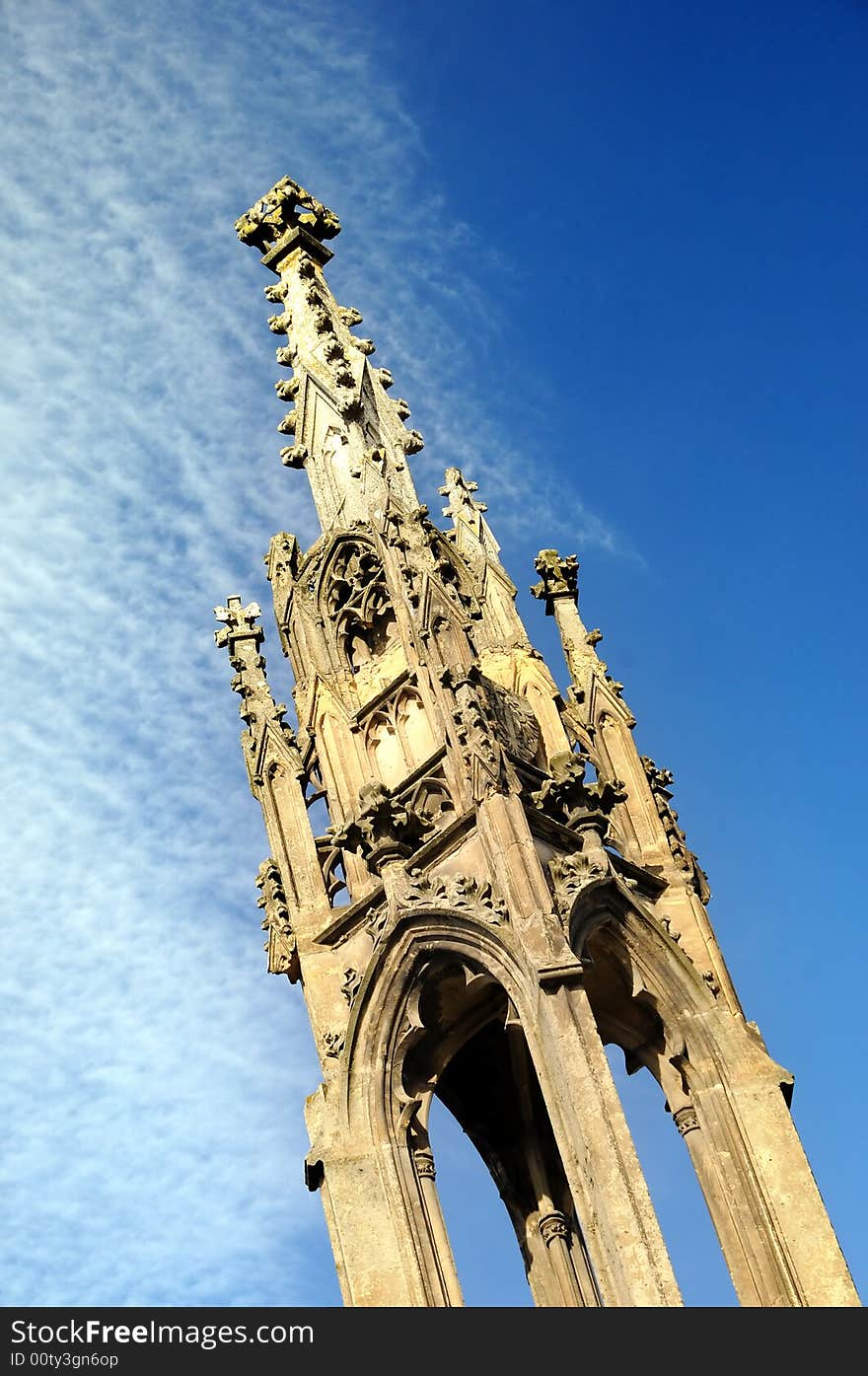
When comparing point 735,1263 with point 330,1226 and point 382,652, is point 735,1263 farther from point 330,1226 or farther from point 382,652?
point 382,652

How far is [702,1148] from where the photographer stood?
2053cm

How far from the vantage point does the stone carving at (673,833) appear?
23.0m

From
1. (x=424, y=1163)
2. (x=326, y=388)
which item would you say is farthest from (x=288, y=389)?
(x=424, y=1163)

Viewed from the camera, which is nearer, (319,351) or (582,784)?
(582,784)

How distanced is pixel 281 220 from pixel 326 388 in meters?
3.84

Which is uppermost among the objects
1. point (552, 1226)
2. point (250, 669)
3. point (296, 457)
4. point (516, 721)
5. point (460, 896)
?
point (296, 457)

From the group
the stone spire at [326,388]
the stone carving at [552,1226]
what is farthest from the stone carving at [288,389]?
the stone carving at [552,1226]

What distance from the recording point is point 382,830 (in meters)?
21.7

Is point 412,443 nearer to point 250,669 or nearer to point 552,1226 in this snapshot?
point 250,669

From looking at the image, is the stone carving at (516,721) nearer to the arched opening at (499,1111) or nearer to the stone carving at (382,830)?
the stone carving at (382,830)

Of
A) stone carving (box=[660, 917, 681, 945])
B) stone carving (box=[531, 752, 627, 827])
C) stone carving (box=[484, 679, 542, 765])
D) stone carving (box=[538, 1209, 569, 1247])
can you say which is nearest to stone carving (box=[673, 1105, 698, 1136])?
stone carving (box=[660, 917, 681, 945])

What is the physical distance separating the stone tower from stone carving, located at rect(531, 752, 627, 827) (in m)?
0.03
